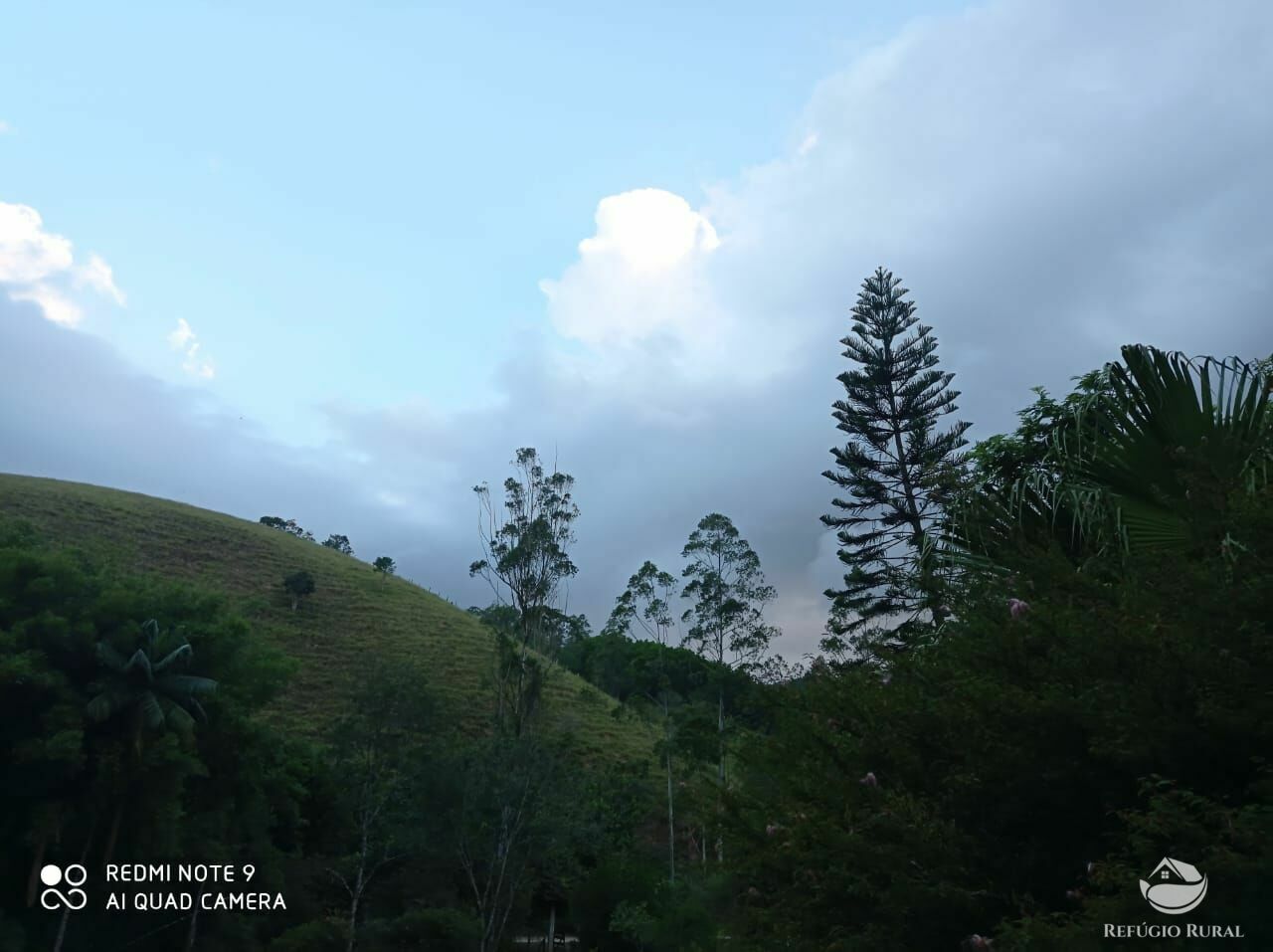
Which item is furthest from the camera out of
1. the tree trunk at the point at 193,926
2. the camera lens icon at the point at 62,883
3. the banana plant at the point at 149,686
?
the tree trunk at the point at 193,926

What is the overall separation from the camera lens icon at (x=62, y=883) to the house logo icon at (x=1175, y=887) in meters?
22.5

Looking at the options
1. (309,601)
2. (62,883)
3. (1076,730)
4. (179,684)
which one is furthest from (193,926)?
(309,601)

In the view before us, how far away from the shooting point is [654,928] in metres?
24.1

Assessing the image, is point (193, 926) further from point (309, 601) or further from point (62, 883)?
point (309, 601)

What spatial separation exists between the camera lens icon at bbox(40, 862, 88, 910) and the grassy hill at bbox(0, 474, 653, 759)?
20.9 meters

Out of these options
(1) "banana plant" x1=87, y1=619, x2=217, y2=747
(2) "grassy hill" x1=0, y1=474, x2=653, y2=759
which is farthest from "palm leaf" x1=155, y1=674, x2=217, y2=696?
(2) "grassy hill" x1=0, y1=474, x2=653, y2=759

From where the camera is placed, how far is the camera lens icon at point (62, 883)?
1919cm

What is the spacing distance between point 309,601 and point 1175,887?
61.8 meters

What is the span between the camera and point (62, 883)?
19578 millimetres

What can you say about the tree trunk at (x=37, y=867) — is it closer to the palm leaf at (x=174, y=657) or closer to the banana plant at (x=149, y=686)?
the banana plant at (x=149, y=686)

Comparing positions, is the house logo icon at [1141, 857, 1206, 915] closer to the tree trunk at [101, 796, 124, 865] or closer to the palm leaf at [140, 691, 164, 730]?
the palm leaf at [140, 691, 164, 730]

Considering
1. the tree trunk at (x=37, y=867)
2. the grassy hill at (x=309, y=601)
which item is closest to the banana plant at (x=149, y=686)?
the tree trunk at (x=37, y=867)

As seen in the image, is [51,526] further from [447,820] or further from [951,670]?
[951,670]

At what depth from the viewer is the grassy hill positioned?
4769 centimetres
